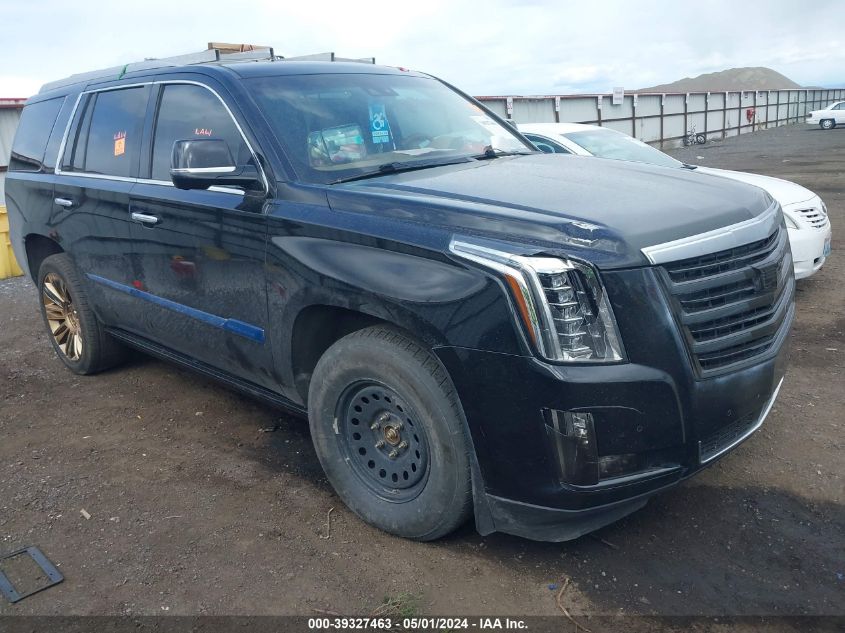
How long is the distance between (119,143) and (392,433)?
2635 millimetres

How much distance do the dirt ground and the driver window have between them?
158 centimetres

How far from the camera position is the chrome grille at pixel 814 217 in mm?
6582

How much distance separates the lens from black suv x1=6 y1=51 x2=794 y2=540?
263cm

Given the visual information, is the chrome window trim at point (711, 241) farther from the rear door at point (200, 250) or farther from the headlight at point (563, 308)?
the rear door at point (200, 250)

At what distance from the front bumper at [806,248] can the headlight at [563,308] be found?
4.52m

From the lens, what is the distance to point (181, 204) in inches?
154

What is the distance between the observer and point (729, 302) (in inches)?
113

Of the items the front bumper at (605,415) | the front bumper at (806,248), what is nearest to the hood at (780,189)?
the front bumper at (806,248)

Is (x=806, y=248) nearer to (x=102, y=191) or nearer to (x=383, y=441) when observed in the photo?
(x=383, y=441)

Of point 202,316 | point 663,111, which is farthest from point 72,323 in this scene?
point 663,111

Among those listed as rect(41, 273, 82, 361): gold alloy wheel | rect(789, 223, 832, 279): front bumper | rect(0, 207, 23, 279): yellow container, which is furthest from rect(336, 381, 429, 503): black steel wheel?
rect(0, 207, 23, 279): yellow container

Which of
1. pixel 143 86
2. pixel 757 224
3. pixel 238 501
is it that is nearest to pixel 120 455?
pixel 238 501

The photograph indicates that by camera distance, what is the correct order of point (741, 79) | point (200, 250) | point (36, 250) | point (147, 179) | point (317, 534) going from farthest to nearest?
1. point (741, 79)
2. point (36, 250)
3. point (147, 179)
4. point (200, 250)
5. point (317, 534)

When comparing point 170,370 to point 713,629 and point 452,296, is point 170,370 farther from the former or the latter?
point 713,629
